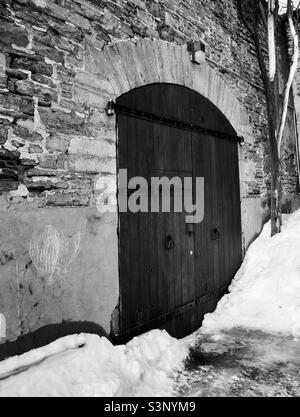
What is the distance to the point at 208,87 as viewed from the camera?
446 centimetres

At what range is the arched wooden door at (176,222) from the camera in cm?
323

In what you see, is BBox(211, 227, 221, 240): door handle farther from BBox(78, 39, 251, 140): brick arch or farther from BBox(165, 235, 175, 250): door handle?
BBox(78, 39, 251, 140): brick arch

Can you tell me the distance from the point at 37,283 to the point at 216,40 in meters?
4.08

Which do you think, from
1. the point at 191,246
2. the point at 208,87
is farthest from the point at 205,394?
the point at 208,87

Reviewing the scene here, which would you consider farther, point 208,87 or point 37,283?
point 208,87

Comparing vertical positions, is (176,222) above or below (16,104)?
below

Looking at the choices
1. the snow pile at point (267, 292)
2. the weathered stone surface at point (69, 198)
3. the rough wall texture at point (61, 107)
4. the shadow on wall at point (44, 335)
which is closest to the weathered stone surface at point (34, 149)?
the rough wall texture at point (61, 107)

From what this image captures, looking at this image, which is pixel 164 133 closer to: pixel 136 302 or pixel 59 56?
pixel 59 56

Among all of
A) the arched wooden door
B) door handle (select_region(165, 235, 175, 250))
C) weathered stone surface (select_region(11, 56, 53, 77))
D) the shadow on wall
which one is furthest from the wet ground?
weathered stone surface (select_region(11, 56, 53, 77))

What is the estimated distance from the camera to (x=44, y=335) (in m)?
2.47

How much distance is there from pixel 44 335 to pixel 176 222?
6.14 ft

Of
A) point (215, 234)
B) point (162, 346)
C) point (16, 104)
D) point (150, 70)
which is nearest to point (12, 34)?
point (16, 104)

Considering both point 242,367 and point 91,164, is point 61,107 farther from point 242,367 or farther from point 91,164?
point 242,367

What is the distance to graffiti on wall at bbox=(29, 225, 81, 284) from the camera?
8.11ft
